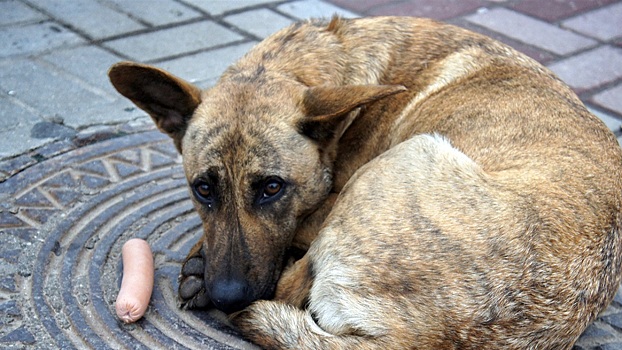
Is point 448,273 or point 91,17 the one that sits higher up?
point 448,273

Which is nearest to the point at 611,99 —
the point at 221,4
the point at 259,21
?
the point at 259,21

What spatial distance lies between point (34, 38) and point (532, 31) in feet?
12.0

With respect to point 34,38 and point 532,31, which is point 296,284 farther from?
point 532,31

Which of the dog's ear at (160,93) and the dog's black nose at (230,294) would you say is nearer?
the dog's black nose at (230,294)

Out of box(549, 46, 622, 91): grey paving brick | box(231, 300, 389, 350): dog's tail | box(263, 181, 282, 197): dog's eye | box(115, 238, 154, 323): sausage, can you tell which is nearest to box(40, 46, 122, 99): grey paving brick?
box(115, 238, 154, 323): sausage

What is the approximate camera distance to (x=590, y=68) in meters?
5.82

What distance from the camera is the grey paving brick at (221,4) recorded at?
6.29 metres

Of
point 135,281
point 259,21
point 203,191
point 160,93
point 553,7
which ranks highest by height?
point 160,93

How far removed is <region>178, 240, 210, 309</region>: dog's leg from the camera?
333 cm

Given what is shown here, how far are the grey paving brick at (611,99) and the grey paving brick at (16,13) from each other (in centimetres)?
390

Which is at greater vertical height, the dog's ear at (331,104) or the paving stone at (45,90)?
the dog's ear at (331,104)

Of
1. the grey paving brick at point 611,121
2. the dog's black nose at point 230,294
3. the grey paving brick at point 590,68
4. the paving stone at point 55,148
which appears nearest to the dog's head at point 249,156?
the dog's black nose at point 230,294

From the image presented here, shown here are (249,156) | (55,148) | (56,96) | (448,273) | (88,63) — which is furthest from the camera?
(88,63)

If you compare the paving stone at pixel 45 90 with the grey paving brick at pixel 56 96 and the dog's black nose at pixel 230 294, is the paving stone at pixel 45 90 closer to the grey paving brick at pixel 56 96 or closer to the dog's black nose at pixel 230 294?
the grey paving brick at pixel 56 96
